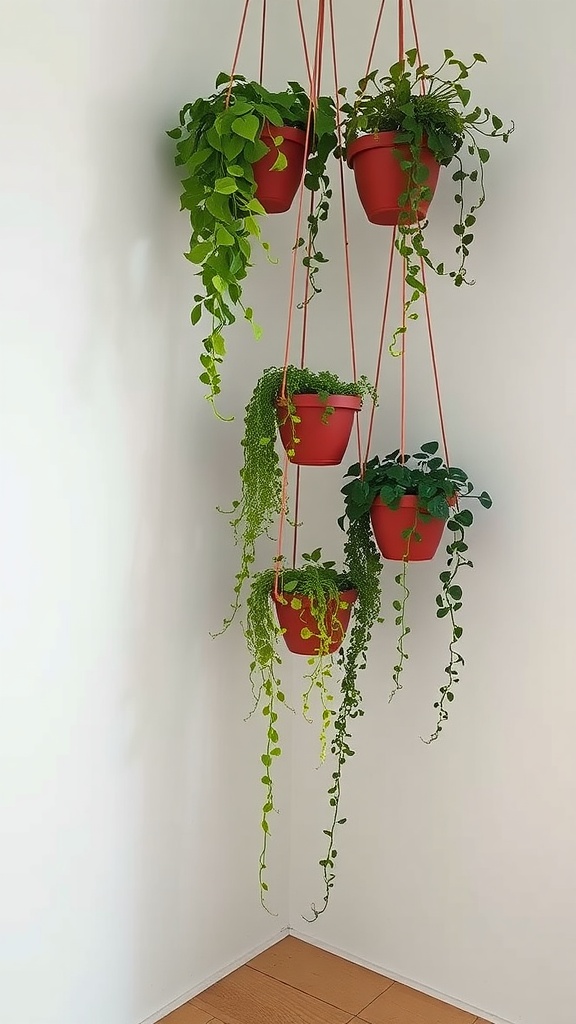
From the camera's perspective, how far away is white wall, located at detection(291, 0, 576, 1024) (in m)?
1.71

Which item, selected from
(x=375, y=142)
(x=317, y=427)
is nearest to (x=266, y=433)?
(x=317, y=427)

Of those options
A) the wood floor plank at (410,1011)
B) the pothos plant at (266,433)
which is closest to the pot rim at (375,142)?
the pothos plant at (266,433)

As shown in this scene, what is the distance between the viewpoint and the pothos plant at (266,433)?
5.50ft

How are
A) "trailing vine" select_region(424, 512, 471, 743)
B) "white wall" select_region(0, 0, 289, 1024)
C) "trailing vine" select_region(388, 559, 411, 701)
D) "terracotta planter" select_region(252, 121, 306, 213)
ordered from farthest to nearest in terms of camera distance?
"trailing vine" select_region(388, 559, 411, 701) < "trailing vine" select_region(424, 512, 471, 743) < "terracotta planter" select_region(252, 121, 306, 213) < "white wall" select_region(0, 0, 289, 1024)

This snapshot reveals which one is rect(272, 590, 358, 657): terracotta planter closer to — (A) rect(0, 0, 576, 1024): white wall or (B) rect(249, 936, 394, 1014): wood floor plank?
(A) rect(0, 0, 576, 1024): white wall

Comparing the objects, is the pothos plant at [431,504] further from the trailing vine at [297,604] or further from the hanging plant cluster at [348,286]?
the trailing vine at [297,604]

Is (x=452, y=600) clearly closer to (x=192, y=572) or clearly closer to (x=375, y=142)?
(x=192, y=572)

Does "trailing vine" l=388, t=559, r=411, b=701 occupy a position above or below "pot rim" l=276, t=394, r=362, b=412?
below

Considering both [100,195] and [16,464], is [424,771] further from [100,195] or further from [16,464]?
[100,195]

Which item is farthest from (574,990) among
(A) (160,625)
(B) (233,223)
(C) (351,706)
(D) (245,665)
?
(B) (233,223)

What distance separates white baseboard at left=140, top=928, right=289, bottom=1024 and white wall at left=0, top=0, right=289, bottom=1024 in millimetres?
16

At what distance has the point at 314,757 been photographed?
6.91 ft

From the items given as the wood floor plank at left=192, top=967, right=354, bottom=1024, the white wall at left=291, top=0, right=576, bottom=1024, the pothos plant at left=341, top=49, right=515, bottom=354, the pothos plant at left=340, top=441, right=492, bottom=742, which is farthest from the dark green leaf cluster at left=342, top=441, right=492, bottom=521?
the wood floor plank at left=192, top=967, right=354, bottom=1024

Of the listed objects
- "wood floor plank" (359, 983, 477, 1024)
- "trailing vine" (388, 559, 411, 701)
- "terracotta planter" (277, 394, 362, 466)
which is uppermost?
"terracotta planter" (277, 394, 362, 466)
